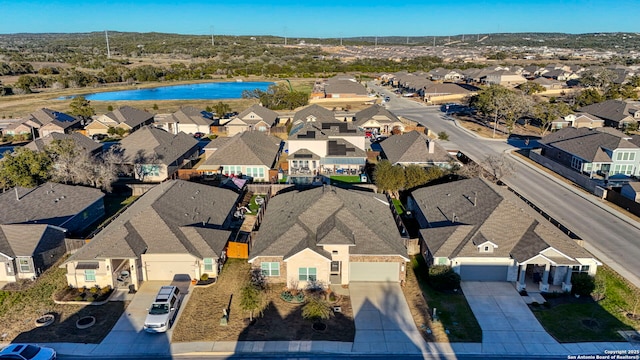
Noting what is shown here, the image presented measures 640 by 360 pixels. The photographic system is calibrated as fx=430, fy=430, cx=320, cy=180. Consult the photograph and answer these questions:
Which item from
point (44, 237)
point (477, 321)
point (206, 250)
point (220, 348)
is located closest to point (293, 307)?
point (220, 348)

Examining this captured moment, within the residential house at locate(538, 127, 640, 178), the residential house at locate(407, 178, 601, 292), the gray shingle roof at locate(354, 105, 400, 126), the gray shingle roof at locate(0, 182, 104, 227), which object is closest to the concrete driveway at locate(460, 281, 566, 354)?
the residential house at locate(407, 178, 601, 292)

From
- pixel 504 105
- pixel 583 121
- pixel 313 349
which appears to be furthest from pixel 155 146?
pixel 583 121

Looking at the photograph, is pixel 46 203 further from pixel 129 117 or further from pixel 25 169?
pixel 129 117

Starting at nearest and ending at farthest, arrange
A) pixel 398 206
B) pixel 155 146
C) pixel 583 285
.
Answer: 1. pixel 583 285
2. pixel 398 206
3. pixel 155 146

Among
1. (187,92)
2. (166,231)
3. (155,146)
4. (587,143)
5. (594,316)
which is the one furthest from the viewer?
(187,92)

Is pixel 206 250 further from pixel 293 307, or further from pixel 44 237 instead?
pixel 44 237

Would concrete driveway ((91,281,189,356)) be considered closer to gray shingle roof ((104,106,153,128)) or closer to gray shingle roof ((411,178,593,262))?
gray shingle roof ((411,178,593,262))

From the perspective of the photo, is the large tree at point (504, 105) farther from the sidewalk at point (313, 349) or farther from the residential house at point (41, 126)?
the residential house at point (41, 126)
